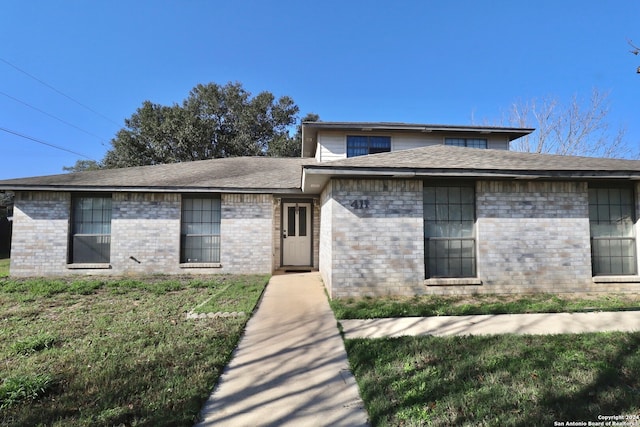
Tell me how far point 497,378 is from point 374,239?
3.65 meters

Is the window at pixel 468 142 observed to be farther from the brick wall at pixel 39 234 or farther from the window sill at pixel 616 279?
the brick wall at pixel 39 234

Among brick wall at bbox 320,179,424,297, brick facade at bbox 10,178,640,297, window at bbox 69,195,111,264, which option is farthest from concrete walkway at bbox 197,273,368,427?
window at bbox 69,195,111,264

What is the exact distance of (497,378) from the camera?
3.12m

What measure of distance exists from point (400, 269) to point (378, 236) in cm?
83

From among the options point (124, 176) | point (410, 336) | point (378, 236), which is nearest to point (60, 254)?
point (124, 176)

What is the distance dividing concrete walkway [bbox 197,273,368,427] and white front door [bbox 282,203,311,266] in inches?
204

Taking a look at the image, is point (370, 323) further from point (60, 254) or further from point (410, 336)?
point (60, 254)

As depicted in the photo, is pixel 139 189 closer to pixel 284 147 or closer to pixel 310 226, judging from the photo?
pixel 310 226

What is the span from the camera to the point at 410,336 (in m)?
4.30

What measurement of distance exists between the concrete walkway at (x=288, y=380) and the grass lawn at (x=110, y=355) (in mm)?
216

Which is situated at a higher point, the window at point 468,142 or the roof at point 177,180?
the window at point 468,142

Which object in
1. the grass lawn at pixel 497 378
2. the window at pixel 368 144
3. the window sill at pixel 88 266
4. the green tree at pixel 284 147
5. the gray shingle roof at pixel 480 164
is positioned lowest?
the grass lawn at pixel 497 378

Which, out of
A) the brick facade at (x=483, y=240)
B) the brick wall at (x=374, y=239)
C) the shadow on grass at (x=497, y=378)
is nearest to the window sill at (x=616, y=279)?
the brick facade at (x=483, y=240)

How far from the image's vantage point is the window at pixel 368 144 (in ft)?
39.1
